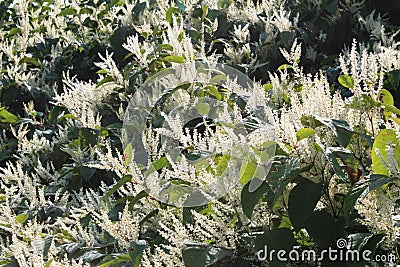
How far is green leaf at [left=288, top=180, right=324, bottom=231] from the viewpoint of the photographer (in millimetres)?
1601

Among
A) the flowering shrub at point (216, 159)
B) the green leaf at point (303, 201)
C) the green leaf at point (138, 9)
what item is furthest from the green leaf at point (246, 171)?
the green leaf at point (138, 9)

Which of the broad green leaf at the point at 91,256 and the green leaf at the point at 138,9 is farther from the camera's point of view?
the green leaf at the point at 138,9

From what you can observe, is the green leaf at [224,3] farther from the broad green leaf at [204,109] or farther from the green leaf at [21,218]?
the green leaf at [21,218]

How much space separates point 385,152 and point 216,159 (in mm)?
608

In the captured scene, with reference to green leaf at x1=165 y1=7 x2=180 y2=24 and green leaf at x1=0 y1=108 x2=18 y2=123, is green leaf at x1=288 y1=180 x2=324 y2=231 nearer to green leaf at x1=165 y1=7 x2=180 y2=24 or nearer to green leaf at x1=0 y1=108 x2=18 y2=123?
green leaf at x1=165 y1=7 x2=180 y2=24

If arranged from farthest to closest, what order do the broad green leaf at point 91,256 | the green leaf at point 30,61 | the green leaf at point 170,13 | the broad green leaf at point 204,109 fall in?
the green leaf at point 30,61
the green leaf at point 170,13
the broad green leaf at point 204,109
the broad green leaf at point 91,256

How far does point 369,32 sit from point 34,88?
2309 mm

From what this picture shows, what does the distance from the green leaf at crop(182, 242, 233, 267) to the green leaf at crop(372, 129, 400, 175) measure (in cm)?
47

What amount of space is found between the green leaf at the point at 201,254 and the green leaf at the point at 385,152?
18.3 inches

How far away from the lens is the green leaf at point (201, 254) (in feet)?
5.39

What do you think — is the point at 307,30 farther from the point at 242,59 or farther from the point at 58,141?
the point at 58,141

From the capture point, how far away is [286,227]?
5.77 ft

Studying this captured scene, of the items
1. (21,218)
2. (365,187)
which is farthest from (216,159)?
(21,218)

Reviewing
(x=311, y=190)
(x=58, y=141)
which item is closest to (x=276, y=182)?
(x=311, y=190)
